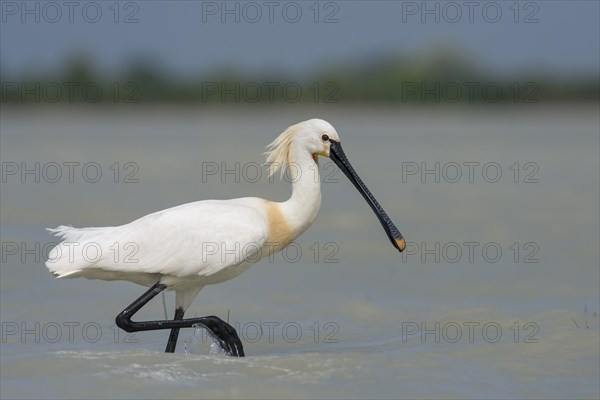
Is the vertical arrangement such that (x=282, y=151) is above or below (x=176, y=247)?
above

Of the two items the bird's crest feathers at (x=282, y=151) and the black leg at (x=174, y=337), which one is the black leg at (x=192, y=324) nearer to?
the black leg at (x=174, y=337)

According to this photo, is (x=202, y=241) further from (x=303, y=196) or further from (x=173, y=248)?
(x=303, y=196)

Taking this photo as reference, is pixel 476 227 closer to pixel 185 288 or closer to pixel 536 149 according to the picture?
pixel 185 288

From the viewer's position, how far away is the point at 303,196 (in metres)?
9.94

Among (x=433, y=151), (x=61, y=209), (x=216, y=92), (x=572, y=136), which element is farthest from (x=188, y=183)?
(x=216, y=92)

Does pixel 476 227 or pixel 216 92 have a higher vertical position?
pixel 216 92

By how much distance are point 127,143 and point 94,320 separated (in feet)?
109

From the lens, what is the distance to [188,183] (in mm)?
26516

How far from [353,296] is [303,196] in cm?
388

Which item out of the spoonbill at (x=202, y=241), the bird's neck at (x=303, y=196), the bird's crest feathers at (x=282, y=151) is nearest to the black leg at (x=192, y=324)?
the spoonbill at (x=202, y=241)

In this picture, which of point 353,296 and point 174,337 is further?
point 353,296

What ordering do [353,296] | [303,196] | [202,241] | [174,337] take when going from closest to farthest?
[202,241] < [303,196] < [174,337] < [353,296]

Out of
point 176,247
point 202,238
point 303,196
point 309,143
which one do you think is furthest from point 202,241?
point 309,143

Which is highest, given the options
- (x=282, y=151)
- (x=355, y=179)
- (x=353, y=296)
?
(x=282, y=151)
